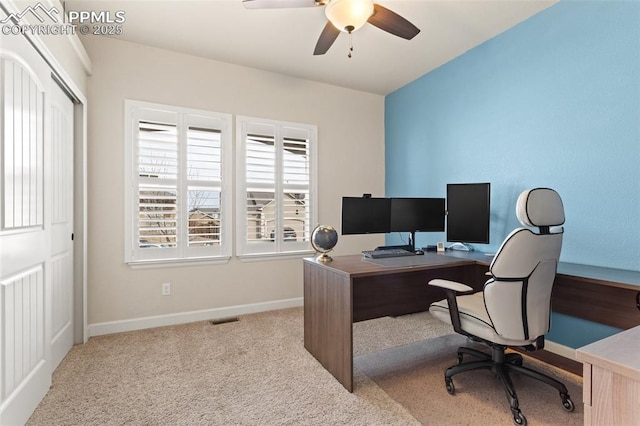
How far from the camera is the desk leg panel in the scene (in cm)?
207

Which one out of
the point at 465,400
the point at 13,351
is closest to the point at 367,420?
the point at 465,400

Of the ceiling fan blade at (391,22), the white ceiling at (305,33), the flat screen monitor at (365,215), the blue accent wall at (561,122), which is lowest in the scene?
the flat screen monitor at (365,215)

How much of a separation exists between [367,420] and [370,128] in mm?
3597

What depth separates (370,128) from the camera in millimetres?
4406

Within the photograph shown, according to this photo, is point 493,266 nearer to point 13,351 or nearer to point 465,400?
point 465,400

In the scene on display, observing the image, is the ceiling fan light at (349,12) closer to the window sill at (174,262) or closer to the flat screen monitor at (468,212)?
the flat screen monitor at (468,212)

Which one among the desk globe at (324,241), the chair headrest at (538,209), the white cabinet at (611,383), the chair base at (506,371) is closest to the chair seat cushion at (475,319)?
the chair base at (506,371)

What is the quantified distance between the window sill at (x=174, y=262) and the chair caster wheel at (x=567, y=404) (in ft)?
10.1

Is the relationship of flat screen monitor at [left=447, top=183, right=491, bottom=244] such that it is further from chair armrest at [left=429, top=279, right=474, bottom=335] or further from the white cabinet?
the white cabinet

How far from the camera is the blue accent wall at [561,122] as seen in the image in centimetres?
215

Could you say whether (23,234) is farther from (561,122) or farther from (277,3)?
(561,122)

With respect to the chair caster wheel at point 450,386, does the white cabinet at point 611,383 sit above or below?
above

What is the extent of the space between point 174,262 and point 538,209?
3227mm

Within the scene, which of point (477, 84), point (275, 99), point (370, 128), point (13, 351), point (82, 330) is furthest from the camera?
point (370, 128)
